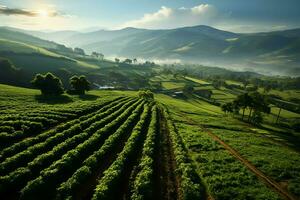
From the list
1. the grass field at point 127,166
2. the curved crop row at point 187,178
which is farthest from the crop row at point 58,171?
the curved crop row at point 187,178

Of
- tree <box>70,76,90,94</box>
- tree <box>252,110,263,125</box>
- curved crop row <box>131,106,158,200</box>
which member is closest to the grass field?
curved crop row <box>131,106,158,200</box>

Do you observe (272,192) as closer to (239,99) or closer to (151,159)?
(151,159)

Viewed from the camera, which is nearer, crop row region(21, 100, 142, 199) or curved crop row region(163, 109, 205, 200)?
crop row region(21, 100, 142, 199)

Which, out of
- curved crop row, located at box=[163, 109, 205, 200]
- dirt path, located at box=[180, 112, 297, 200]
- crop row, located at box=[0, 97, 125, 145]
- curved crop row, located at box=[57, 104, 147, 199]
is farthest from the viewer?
crop row, located at box=[0, 97, 125, 145]

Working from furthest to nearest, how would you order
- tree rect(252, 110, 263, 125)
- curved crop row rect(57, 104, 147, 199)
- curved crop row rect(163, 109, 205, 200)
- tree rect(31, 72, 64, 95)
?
tree rect(252, 110, 263, 125) → tree rect(31, 72, 64, 95) → curved crop row rect(163, 109, 205, 200) → curved crop row rect(57, 104, 147, 199)

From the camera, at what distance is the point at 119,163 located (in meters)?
33.1

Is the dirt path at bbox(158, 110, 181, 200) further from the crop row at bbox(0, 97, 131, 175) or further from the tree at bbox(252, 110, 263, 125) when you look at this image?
the tree at bbox(252, 110, 263, 125)

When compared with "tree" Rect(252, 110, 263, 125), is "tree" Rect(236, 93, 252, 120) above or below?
above

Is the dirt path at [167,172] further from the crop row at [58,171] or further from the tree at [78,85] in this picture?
the tree at [78,85]

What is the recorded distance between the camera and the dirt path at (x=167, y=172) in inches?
1133

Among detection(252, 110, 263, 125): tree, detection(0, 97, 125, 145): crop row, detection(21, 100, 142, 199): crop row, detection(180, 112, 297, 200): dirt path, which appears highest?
detection(0, 97, 125, 145): crop row

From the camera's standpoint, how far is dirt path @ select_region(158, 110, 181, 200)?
94.4ft

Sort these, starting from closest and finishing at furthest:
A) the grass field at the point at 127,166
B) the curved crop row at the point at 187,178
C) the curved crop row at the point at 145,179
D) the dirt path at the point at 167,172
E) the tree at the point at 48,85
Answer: the curved crop row at the point at 145,179 → the grass field at the point at 127,166 → the curved crop row at the point at 187,178 → the dirt path at the point at 167,172 → the tree at the point at 48,85

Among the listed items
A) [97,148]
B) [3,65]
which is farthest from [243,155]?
[3,65]
